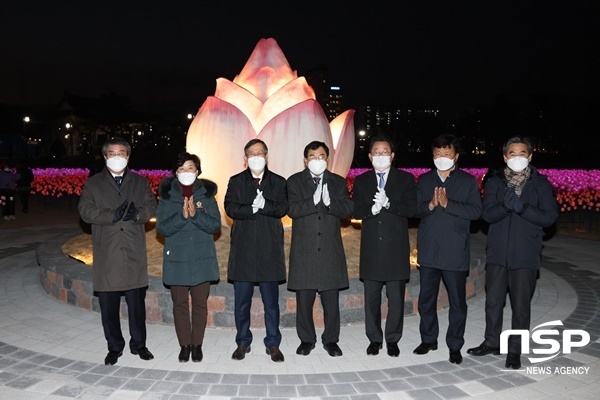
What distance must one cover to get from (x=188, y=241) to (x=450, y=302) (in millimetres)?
2183

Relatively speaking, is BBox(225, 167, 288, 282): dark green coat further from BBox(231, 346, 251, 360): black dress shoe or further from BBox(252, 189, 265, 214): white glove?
BBox(231, 346, 251, 360): black dress shoe

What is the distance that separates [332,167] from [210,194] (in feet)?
9.97

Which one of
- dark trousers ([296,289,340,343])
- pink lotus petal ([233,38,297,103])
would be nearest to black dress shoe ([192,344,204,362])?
dark trousers ([296,289,340,343])

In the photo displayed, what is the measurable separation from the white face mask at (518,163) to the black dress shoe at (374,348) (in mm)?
1794

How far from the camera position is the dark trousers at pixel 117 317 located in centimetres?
403

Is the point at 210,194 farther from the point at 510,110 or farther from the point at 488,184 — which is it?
the point at 510,110

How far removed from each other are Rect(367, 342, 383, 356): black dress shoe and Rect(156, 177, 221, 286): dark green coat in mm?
1413

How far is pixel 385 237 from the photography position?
411 centimetres

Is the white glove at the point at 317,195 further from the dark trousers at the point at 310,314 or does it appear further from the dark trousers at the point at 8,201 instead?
the dark trousers at the point at 8,201

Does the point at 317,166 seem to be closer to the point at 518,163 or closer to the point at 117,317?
the point at 518,163

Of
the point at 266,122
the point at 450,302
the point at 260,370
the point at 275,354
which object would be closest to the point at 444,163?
the point at 450,302

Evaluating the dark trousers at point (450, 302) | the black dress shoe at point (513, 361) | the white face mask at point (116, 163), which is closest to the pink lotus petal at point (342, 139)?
the dark trousers at point (450, 302)

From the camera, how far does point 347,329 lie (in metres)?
4.78

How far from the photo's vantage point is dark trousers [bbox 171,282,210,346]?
4.02 m
